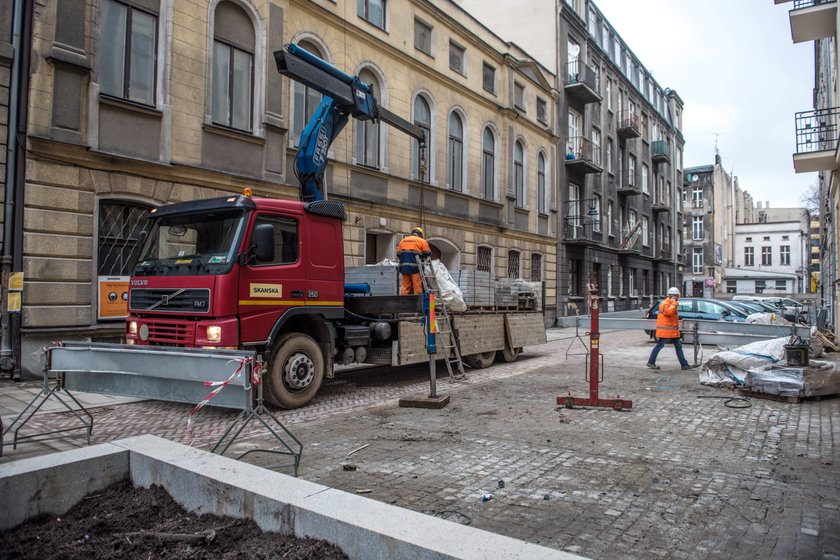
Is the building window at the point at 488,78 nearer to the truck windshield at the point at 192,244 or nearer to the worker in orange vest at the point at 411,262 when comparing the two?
the worker in orange vest at the point at 411,262

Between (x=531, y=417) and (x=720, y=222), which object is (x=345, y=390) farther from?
(x=720, y=222)

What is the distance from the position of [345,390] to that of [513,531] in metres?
6.22

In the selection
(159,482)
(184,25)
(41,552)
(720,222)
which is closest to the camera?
(41,552)

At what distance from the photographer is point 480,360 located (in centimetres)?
1248

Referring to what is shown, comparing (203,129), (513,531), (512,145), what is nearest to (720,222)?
(512,145)

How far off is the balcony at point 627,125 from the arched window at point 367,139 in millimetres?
22654

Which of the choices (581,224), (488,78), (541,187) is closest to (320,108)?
(488,78)

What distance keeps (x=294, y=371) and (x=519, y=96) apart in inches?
807

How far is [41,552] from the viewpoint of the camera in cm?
291

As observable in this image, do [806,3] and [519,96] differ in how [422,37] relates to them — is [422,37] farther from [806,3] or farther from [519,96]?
[806,3]

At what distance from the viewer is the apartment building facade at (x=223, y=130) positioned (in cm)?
1038

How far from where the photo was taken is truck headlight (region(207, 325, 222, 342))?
707 centimetres

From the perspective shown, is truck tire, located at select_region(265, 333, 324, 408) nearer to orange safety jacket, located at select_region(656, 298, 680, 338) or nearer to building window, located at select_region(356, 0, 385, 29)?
orange safety jacket, located at select_region(656, 298, 680, 338)

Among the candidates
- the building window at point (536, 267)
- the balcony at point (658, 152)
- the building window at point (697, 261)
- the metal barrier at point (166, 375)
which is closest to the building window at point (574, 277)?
the building window at point (536, 267)
